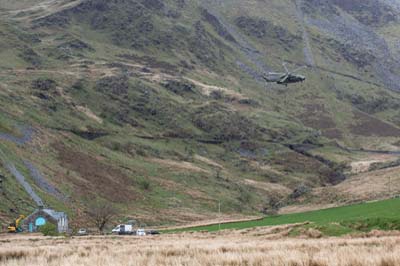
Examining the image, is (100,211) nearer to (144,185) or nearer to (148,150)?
(144,185)

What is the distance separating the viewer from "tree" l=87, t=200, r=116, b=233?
81062 mm

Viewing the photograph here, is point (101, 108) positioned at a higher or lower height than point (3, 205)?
higher

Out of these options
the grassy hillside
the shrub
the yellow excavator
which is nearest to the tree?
the grassy hillside

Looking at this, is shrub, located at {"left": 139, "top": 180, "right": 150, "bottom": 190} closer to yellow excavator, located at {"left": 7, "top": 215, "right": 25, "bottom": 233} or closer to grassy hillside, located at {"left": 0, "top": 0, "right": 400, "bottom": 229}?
grassy hillside, located at {"left": 0, "top": 0, "right": 400, "bottom": 229}

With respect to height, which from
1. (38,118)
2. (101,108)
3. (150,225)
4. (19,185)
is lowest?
(150,225)

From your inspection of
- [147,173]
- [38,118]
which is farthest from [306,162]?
[38,118]

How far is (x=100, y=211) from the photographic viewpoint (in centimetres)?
8206

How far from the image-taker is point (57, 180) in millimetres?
102375

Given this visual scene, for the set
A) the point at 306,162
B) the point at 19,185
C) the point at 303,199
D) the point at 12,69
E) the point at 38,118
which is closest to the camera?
the point at 19,185

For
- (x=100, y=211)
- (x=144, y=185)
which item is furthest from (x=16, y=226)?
(x=144, y=185)

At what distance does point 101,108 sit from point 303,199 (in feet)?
269

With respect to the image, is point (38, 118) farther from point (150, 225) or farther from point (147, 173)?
point (150, 225)

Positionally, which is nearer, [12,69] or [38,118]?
[38,118]

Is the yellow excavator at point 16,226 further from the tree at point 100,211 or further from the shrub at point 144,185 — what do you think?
the shrub at point 144,185
